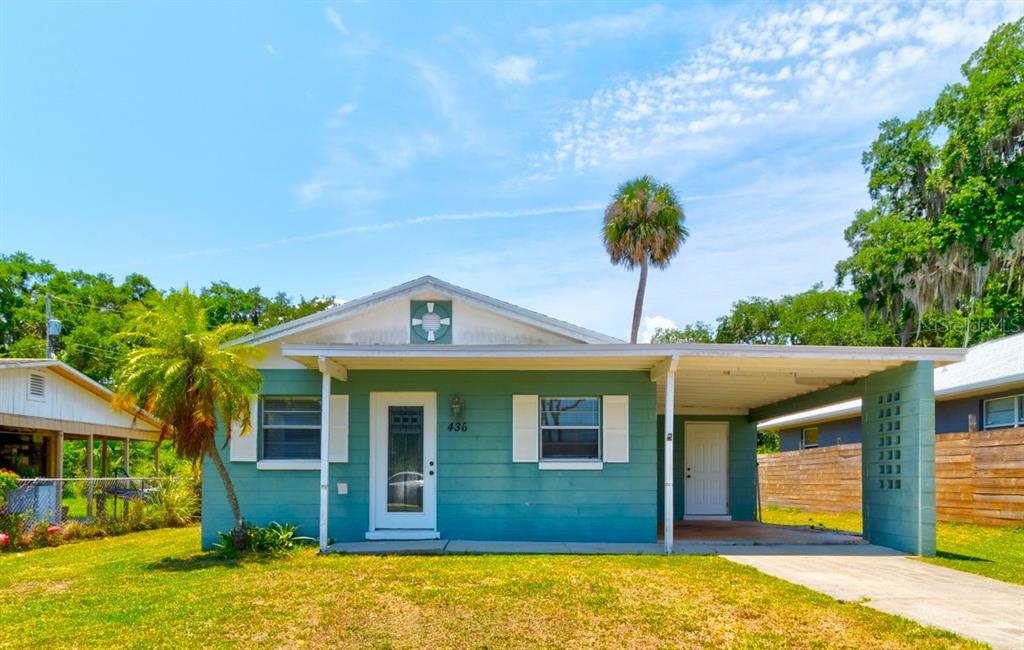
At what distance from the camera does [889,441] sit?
33.4ft

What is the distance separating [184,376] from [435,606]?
14.6ft

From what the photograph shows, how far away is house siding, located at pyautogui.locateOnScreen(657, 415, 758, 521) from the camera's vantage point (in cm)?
1570

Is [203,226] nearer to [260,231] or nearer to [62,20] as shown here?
[260,231]

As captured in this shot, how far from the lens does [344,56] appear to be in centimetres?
1291

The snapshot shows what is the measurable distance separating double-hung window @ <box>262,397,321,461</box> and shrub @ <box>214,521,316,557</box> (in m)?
1.07

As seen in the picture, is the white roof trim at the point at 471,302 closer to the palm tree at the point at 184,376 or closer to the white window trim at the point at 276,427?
the white window trim at the point at 276,427

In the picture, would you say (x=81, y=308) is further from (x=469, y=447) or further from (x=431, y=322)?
(x=469, y=447)

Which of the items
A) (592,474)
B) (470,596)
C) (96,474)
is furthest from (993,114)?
(96,474)

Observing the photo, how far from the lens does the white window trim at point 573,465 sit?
1035 cm

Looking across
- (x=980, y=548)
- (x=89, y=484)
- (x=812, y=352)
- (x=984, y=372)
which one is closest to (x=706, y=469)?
(x=984, y=372)

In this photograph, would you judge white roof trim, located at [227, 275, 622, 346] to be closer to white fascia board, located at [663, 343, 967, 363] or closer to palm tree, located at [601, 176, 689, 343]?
white fascia board, located at [663, 343, 967, 363]

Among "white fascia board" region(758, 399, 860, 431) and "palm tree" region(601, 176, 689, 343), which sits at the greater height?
"palm tree" region(601, 176, 689, 343)

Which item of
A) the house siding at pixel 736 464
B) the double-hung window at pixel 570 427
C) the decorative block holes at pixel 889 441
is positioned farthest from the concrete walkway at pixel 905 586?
the house siding at pixel 736 464

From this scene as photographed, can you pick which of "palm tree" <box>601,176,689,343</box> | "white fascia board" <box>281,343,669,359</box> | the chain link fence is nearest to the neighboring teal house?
"white fascia board" <box>281,343,669,359</box>
